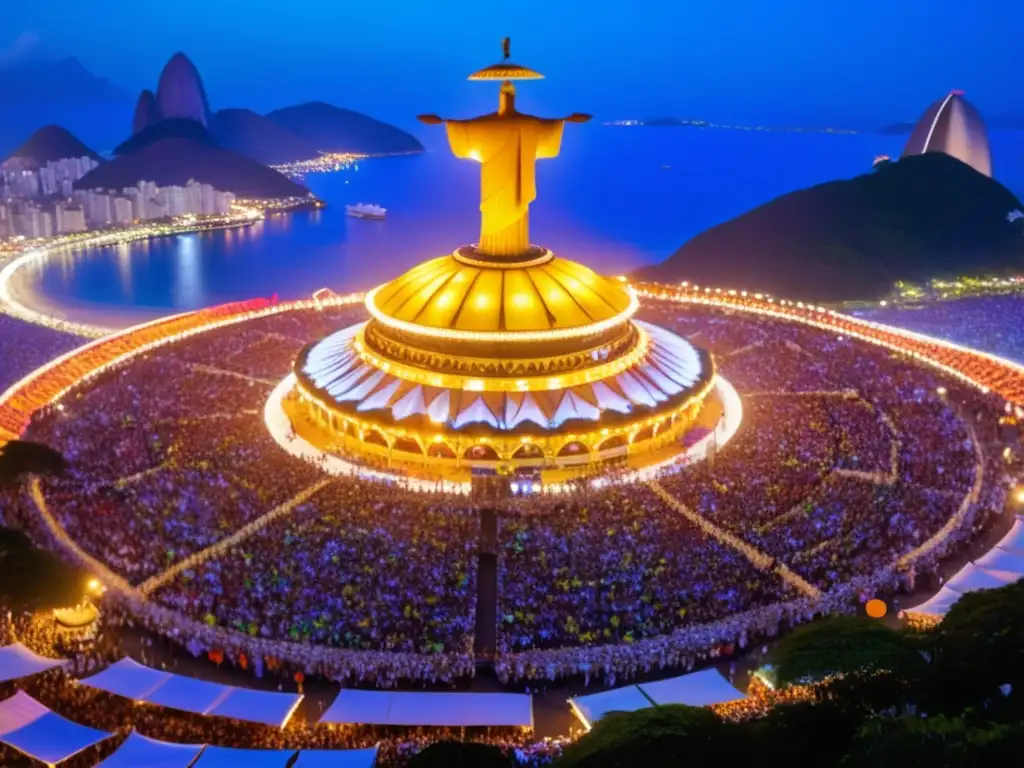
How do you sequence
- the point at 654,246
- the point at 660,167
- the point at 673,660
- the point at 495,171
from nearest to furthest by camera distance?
the point at 673,660 < the point at 495,171 < the point at 654,246 < the point at 660,167

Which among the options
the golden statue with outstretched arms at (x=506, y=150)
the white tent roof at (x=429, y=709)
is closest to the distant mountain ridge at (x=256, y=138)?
the golden statue with outstretched arms at (x=506, y=150)

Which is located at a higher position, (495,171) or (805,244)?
(495,171)

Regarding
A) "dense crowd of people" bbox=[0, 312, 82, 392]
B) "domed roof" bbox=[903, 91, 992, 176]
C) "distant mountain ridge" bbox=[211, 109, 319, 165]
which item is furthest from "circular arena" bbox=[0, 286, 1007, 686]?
"distant mountain ridge" bbox=[211, 109, 319, 165]

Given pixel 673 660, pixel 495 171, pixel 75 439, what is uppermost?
pixel 495 171

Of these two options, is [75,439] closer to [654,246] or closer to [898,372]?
[898,372]

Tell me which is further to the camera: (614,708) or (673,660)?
(673,660)

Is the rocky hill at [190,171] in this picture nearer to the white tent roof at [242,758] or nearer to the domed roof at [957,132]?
the domed roof at [957,132]

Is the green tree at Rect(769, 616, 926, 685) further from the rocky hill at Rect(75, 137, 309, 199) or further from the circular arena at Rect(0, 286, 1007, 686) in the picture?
the rocky hill at Rect(75, 137, 309, 199)

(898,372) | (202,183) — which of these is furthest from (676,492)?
(202,183)
